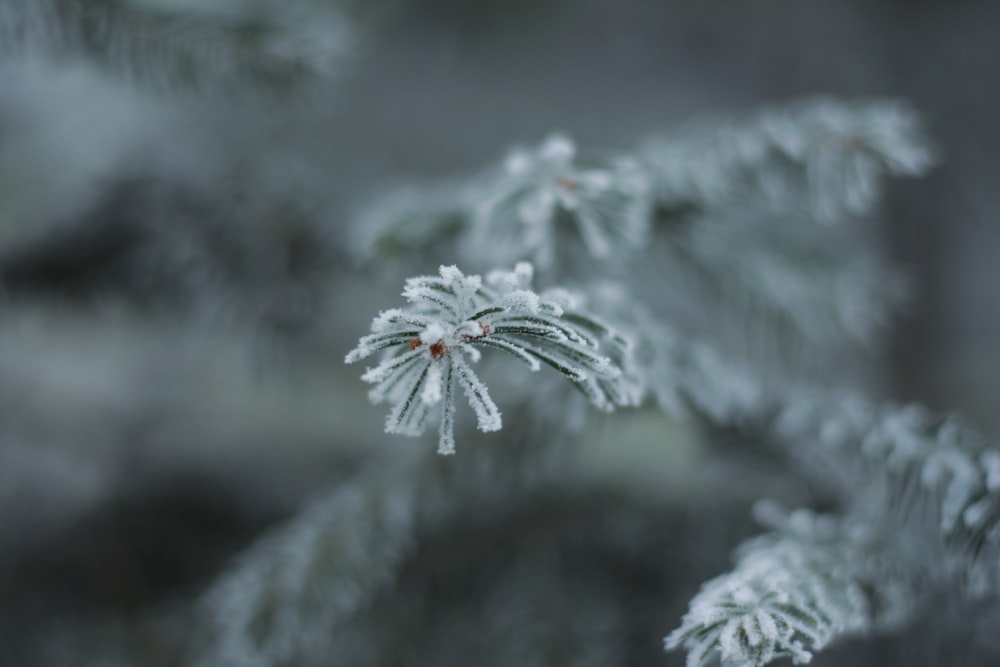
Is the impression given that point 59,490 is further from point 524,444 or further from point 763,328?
point 763,328

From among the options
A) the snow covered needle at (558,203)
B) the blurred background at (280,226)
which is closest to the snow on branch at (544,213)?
the snow covered needle at (558,203)

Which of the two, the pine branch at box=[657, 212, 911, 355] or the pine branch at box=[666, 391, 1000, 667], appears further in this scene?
the pine branch at box=[657, 212, 911, 355]

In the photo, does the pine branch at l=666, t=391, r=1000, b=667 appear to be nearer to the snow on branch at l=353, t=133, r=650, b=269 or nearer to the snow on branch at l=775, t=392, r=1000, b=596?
the snow on branch at l=775, t=392, r=1000, b=596

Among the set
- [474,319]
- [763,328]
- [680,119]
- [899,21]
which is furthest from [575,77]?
[474,319]

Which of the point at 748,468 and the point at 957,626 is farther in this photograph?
the point at 748,468

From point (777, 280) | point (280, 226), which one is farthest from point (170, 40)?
point (777, 280)

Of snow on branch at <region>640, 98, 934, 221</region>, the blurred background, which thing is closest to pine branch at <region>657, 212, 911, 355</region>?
snow on branch at <region>640, 98, 934, 221</region>

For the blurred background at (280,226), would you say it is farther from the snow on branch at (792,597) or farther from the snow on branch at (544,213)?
the snow on branch at (792,597)
